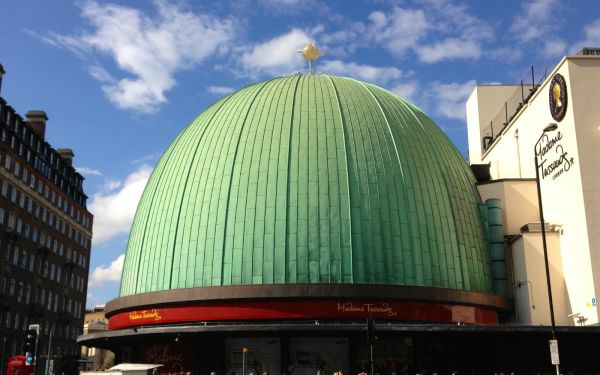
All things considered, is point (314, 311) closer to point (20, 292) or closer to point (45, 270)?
point (20, 292)

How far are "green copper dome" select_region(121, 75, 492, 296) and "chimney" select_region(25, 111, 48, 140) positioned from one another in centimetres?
4338

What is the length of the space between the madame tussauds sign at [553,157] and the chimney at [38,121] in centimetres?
5566

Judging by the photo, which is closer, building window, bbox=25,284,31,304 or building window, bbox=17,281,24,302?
building window, bbox=17,281,24,302

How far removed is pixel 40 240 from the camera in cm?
6738

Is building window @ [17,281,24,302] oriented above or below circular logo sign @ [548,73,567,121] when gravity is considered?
below

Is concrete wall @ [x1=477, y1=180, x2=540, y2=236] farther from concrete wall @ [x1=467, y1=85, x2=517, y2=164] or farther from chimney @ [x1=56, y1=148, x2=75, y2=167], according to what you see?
chimney @ [x1=56, y1=148, x2=75, y2=167]

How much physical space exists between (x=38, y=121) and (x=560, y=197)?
195ft

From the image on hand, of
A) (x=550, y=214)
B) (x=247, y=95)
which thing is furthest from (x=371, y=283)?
(x=247, y=95)

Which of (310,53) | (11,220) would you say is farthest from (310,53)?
(11,220)

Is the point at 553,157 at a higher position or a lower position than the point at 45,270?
lower

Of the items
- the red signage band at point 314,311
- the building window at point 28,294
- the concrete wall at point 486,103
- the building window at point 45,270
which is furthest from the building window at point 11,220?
the concrete wall at point 486,103

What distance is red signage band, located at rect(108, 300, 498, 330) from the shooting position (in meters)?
27.0

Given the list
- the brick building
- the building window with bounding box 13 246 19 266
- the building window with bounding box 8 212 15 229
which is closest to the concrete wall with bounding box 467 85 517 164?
the brick building

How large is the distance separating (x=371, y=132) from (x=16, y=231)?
42.7 m
